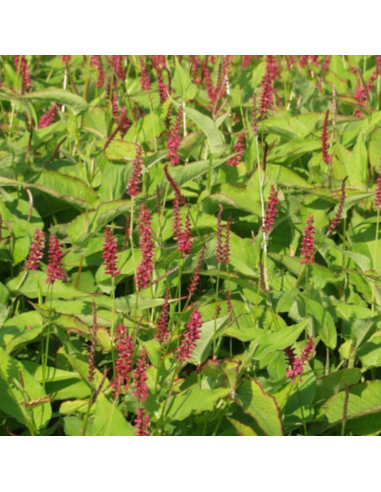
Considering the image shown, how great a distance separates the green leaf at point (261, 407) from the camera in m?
1.47

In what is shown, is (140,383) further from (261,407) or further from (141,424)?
(261,407)

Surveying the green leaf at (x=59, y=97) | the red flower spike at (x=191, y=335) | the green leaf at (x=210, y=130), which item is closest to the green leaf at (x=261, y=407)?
the red flower spike at (x=191, y=335)

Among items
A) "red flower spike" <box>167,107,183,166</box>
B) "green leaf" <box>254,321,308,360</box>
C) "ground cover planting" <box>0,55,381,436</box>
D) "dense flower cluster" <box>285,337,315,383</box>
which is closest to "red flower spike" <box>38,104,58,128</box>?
"ground cover planting" <box>0,55,381,436</box>

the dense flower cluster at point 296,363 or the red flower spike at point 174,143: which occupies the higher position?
the red flower spike at point 174,143

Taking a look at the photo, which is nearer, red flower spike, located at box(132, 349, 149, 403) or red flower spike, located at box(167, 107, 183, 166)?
red flower spike, located at box(132, 349, 149, 403)

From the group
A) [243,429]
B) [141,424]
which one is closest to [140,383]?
[141,424]

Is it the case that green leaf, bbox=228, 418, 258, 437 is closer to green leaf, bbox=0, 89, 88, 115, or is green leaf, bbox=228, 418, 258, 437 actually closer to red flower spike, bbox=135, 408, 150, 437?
red flower spike, bbox=135, 408, 150, 437

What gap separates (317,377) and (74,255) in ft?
2.64

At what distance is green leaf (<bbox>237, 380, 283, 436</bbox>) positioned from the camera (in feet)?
4.82

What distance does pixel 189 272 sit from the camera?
6.21 feet

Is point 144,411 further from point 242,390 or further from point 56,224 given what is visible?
point 56,224

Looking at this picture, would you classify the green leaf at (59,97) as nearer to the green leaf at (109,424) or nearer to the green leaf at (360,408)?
the green leaf at (109,424)

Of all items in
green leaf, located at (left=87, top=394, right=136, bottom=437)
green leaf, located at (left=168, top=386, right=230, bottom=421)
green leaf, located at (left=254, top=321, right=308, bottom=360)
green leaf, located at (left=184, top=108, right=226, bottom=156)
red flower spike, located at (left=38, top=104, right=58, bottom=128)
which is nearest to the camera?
green leaf, located at (left=87, top=394, right=136, bottom=437)

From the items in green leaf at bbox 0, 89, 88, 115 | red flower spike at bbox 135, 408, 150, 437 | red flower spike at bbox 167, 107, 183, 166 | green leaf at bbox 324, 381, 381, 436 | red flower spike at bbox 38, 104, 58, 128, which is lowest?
green leaf at bbox 324, 381, 381, 436
